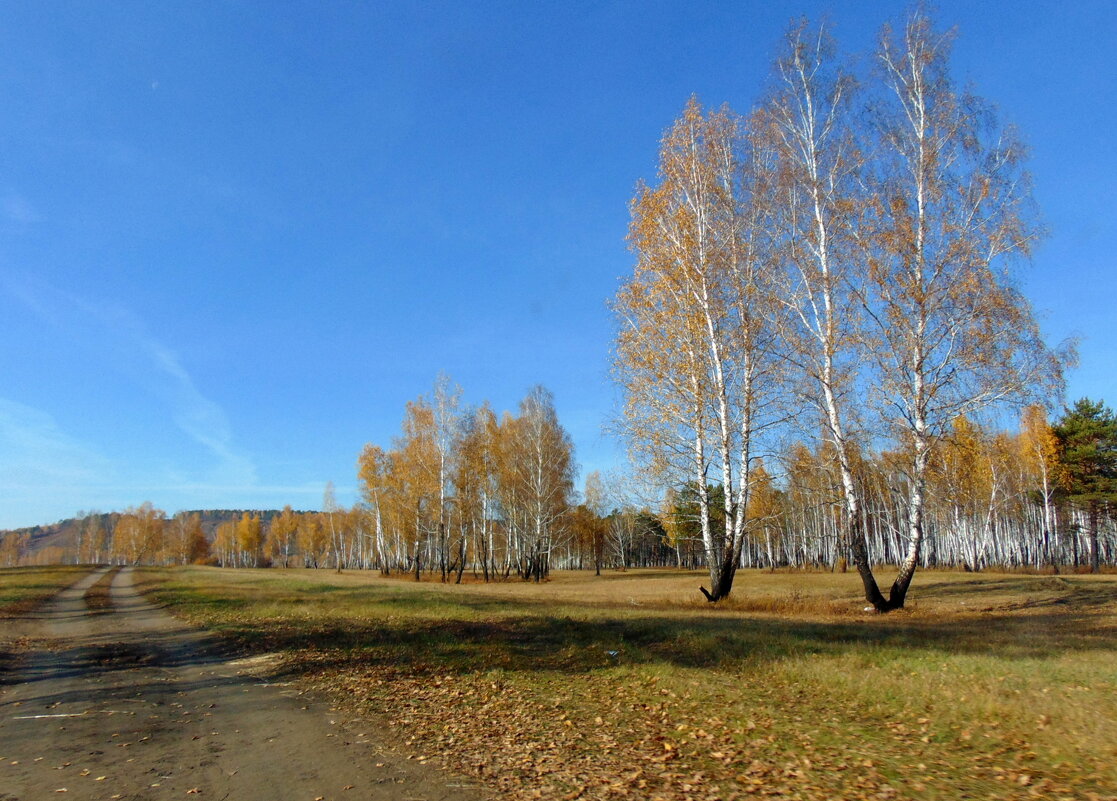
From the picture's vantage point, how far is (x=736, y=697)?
8812mm

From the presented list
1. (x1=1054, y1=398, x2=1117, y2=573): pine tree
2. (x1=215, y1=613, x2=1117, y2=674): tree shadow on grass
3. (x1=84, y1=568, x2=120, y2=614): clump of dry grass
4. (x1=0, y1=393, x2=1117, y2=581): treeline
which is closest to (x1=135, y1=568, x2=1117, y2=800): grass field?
(x1=215, y1=613, x2=1117, y2=674): tree shadow on grass

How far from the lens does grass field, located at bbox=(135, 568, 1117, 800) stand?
5.93 metres

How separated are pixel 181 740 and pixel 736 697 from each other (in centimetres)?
706

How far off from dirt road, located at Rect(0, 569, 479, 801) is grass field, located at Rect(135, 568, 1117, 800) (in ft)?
2.51

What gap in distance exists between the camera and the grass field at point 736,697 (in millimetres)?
5926

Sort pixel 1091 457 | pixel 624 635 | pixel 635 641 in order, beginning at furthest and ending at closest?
pixel 1091 457 → pixel 624 635 → pixel 635 641

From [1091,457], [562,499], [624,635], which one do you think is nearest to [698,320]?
[624,635]

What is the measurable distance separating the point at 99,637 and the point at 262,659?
6.73 meters

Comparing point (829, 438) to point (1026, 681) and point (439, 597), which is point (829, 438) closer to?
point (1026, 681)

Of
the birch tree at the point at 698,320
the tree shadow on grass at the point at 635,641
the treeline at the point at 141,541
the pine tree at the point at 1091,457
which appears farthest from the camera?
the treeline at the point at 141,541

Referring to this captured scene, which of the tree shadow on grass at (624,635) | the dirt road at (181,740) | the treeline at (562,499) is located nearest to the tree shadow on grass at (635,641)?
the tree shadow on grass at (624,635)

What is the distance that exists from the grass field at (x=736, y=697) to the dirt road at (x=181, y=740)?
765 millimetres

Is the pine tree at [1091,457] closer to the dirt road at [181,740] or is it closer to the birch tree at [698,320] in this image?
the birch tree at [698,320]

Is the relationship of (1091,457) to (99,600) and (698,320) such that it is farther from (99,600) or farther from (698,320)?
(99,600)
